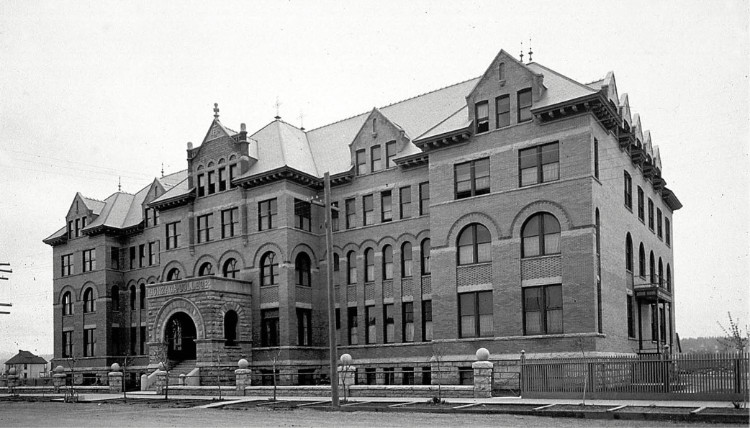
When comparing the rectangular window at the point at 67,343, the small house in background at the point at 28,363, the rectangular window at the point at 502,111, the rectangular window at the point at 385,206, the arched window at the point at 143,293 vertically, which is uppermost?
the rectangular window at the point at 502,111

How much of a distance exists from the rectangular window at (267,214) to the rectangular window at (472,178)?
12.0m

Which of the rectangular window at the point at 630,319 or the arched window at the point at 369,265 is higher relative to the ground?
the arched window at the point at 369,265

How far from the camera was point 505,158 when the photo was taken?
114 ft

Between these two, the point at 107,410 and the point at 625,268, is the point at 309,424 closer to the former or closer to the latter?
the point at 107,410

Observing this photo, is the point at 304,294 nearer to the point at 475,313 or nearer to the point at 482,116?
the point at 475,313

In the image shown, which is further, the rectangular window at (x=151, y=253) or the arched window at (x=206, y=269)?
the rectangular window at (x=151, y=253)

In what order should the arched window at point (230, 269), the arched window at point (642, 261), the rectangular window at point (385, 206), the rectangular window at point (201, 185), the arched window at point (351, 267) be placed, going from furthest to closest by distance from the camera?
1. the rectangular window at point (201, 185)
2. the arched window at point (230, 269)
3. the arched window at point (351, 267)
4. the rectangular window at point (385, 206)
5. the arched window at point (642, 261)

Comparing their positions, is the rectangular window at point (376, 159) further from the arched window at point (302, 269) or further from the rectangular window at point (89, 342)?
the rectangular window at point (89, 342)

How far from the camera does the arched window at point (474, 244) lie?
35281mm

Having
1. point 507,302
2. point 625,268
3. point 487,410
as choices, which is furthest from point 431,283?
point 487,410

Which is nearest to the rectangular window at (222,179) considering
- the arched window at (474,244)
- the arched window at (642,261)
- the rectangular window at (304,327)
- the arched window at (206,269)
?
the arched window at (206,269)

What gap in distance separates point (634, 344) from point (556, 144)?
36.8 feet

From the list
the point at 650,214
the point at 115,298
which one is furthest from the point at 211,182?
the point at 650,214

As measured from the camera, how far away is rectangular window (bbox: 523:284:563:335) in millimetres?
32500
